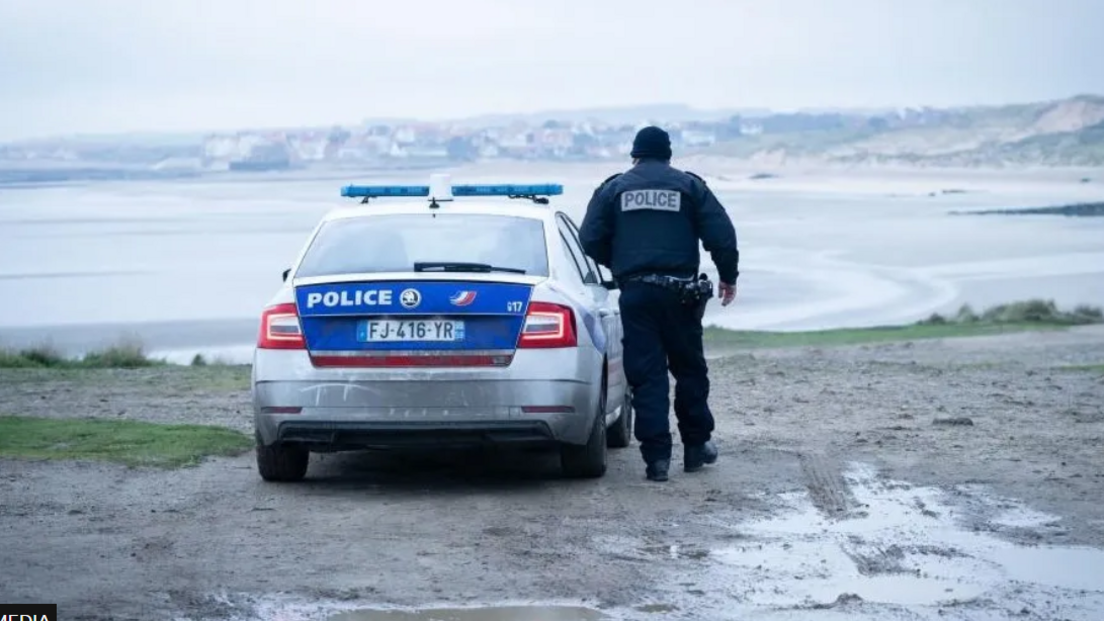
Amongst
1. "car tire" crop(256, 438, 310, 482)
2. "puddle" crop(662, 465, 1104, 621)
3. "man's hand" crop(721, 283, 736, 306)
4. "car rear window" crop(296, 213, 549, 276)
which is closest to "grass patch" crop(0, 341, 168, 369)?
"car tire" crop(256, 438, 310, 482)

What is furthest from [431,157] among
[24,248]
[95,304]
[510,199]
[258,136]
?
[510,199]

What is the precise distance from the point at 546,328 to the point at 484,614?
3070 mm

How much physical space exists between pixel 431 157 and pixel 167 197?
29.8 metres

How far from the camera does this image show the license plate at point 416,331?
10589 mm

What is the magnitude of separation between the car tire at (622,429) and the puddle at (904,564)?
8.67 ft

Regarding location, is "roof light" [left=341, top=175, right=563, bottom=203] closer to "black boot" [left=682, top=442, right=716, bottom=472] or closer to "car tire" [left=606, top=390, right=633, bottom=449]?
"car tire" [left=606, top=390, right=633, bottom=449]

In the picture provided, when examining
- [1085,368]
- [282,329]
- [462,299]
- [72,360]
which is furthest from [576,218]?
[462,299]

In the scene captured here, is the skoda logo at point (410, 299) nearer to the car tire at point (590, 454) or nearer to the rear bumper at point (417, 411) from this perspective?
the rear bumper at point (417, 411)

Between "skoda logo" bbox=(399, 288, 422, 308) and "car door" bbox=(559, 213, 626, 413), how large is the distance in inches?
54.3

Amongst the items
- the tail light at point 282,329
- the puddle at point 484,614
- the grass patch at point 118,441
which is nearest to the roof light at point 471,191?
the tail light at point 282,329

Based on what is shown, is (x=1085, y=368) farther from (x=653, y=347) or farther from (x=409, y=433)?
(x=409, y=433)

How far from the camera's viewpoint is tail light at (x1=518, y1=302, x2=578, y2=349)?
35.1ft

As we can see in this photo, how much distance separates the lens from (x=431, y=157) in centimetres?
13575

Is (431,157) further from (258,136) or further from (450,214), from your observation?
(450,214)
